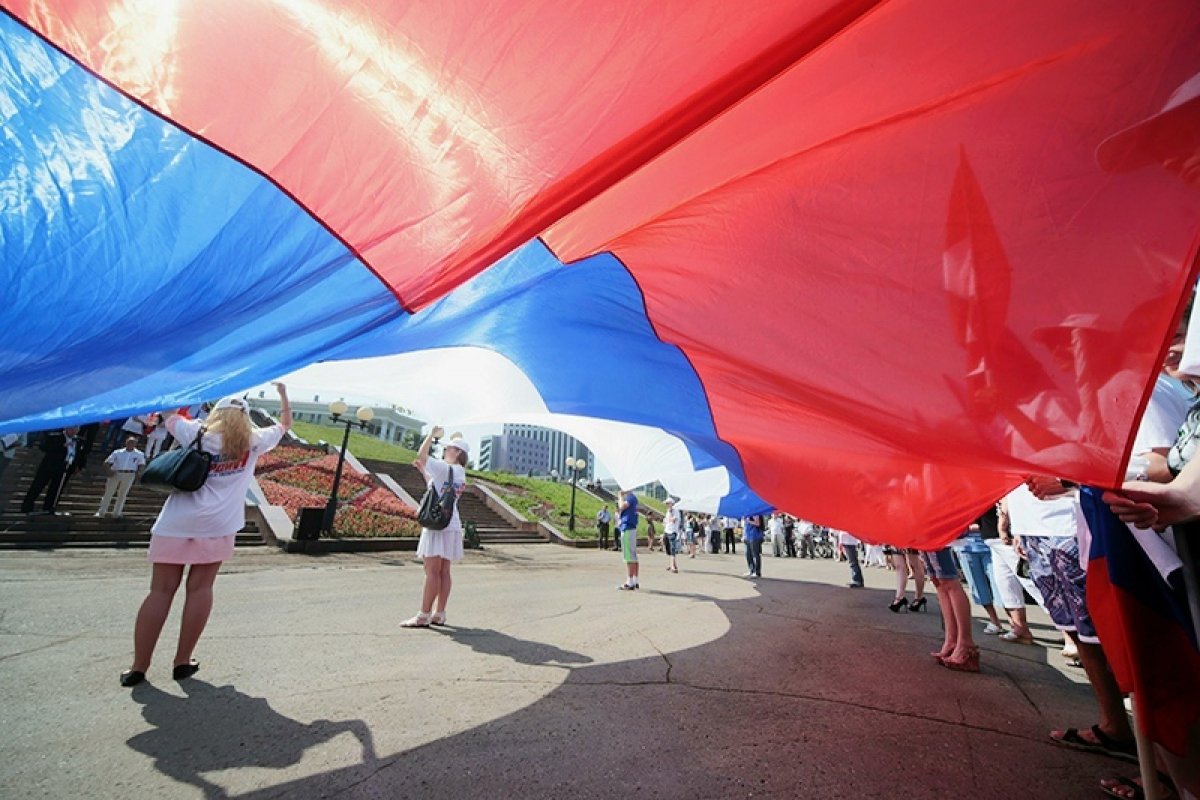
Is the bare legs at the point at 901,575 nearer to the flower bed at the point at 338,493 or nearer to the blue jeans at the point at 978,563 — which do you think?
the blue jeans at the point at 978,563

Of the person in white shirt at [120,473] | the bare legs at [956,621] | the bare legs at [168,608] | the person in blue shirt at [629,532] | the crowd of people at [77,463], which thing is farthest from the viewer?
the person in white shirt at [120,473]

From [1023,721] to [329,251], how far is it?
4616 millimetres

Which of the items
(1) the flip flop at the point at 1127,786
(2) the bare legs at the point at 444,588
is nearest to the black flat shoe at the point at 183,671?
(2) the bare legs at the point at 444,588

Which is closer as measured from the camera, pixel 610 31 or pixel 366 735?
pixel 610 31

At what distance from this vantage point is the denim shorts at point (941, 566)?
13.6 ft

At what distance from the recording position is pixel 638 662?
3.82 m

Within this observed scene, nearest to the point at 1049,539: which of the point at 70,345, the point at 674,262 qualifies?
the point at 674,262

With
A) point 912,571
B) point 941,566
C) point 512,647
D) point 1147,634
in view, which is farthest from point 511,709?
point 912,571

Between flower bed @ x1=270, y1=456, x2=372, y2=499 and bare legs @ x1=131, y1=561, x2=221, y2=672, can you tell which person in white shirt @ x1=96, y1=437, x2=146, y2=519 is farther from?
bare legs @ x1=131, y1=561, x2=221, y2=672

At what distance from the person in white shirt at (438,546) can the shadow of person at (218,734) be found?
1.76m

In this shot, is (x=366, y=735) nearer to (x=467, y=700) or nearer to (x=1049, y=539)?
(x=467, y=700)

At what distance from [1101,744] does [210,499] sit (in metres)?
5.15

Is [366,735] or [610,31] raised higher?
[610,31]

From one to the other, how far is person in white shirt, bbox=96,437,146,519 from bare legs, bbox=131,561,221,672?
8848mm
